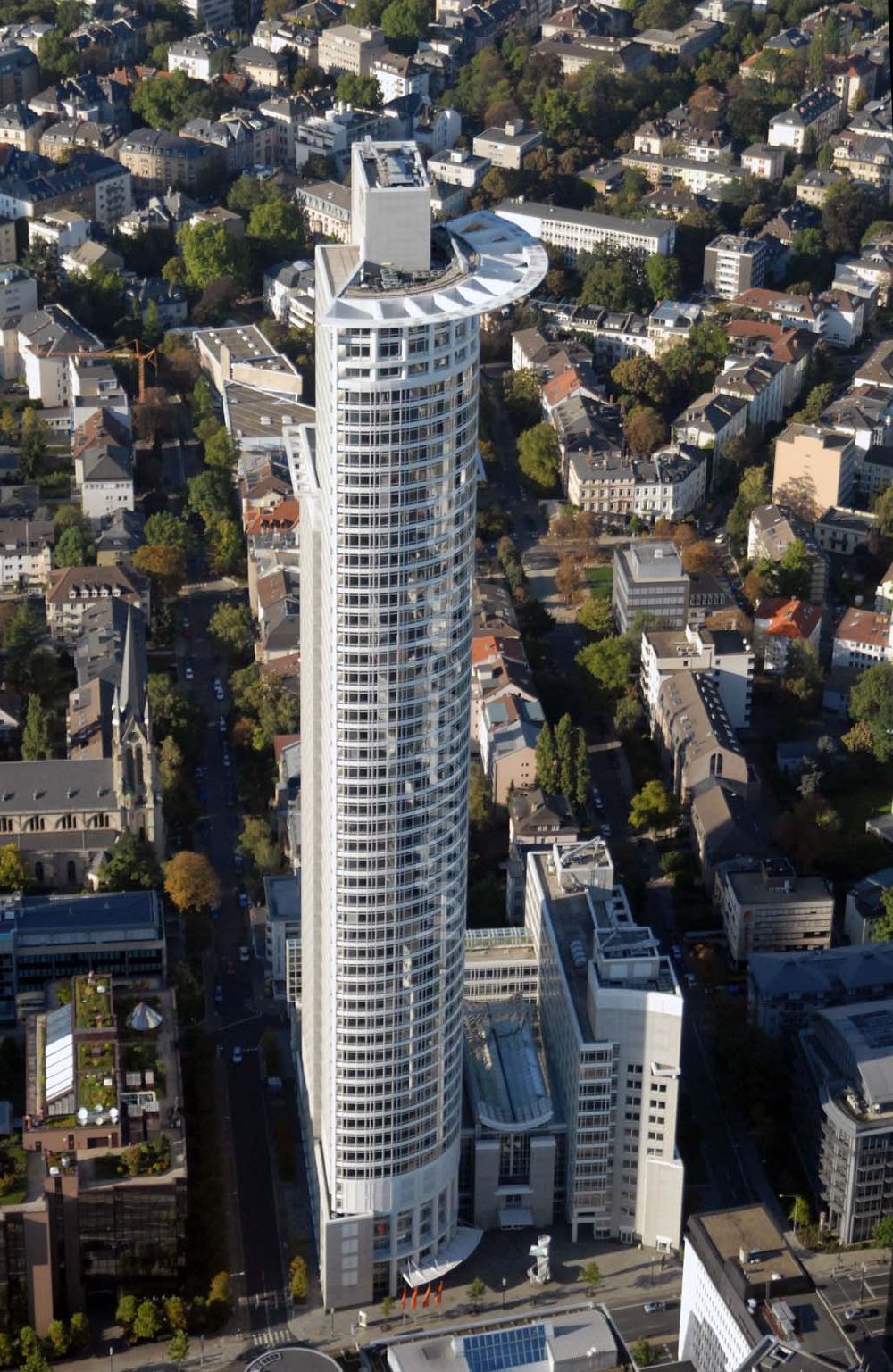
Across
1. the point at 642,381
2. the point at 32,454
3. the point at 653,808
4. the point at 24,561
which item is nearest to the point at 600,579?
the point at 642,381

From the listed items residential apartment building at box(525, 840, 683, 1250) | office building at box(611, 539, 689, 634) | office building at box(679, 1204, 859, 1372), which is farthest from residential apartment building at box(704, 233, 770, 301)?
office building at box(679, 1204, 859, 1372)

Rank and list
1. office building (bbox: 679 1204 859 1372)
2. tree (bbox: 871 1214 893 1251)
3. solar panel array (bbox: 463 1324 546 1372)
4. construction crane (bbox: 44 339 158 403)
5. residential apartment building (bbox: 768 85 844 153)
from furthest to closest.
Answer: residential apartment building (bbox: 768 85 844 153) → construction crane (bbox: 44 339 158 403) → tree (bbox: 871 1214 893 1251) → solar panel array (bbox: 463 1324 546 1372) → office building (bbox: 679 1204 859 1372)

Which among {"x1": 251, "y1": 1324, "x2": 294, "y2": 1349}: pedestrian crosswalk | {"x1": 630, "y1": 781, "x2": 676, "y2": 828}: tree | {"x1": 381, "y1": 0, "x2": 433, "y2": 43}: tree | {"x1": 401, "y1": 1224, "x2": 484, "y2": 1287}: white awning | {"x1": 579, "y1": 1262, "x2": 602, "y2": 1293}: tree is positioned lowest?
{"x1": 251, "y1": 1324, "x2": 294, "y2": 1349}: pedestrian crosswalk

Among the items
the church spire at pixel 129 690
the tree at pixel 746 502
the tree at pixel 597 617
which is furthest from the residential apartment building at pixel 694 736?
the church spire at pixel 129 690

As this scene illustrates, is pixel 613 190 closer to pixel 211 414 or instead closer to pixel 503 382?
pixel 503 382

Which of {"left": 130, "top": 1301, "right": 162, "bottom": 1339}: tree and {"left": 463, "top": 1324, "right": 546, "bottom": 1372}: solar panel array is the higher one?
{"left": 463, "top": 1324, "right": 546, "bottom": 1372}: solar panel array

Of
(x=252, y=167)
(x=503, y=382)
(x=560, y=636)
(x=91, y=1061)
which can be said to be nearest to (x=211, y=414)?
(x=503, y=382)

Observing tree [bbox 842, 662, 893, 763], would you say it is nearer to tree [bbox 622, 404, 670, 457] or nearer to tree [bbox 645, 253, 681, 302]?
tree [bbox 622, 404, 670, 457]

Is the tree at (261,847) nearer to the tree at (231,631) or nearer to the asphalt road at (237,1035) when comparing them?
the asphalt road at (237,1035)
